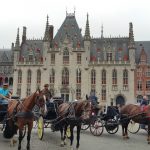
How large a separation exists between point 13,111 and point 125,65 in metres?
44.1

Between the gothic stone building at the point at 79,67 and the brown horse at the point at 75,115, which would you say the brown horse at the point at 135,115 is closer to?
the brown horse at the point at 75,115

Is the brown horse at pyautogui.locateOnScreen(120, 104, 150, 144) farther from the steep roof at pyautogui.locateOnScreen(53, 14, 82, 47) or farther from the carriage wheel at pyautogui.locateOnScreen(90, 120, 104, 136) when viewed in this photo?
the steep roof at pyautogui.locateOnScreen(53, 14, 82, 47)

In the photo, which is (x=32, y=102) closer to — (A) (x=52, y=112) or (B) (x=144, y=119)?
(A) (x=52, y=112)

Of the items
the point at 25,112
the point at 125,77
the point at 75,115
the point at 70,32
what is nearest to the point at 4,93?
the point at 25,112

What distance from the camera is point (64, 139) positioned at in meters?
13.2

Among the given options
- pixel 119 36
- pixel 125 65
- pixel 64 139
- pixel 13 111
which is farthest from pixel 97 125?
pixel 119 36

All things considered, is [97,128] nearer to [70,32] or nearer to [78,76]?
[78,76]

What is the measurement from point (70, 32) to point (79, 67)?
744cm

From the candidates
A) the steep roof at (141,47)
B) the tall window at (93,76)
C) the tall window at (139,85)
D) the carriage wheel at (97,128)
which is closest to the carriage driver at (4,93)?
the carriage wheel at (97,128)

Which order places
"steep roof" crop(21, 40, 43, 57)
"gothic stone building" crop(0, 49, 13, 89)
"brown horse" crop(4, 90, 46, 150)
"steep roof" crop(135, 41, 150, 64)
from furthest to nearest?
"gothic stone building" crop(0, 49, 13, 89)
"steep roof" crop(21, 40, 43, 57)
"steep roof" crop(135, 41, 150, 64)
"brown horse" crop(4, 90, 46, 150)

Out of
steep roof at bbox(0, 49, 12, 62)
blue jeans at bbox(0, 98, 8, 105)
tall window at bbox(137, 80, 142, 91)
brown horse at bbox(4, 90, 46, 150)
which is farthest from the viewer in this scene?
steep roof at bbox(0, 49, 12, 62)

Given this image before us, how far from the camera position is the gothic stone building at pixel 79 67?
2142 inches

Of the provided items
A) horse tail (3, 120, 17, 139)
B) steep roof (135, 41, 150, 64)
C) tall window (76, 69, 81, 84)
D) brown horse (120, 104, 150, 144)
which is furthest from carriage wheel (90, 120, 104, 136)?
steep roof (135, 41, 150, 64)

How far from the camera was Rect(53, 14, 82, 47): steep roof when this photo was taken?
5706 cm
